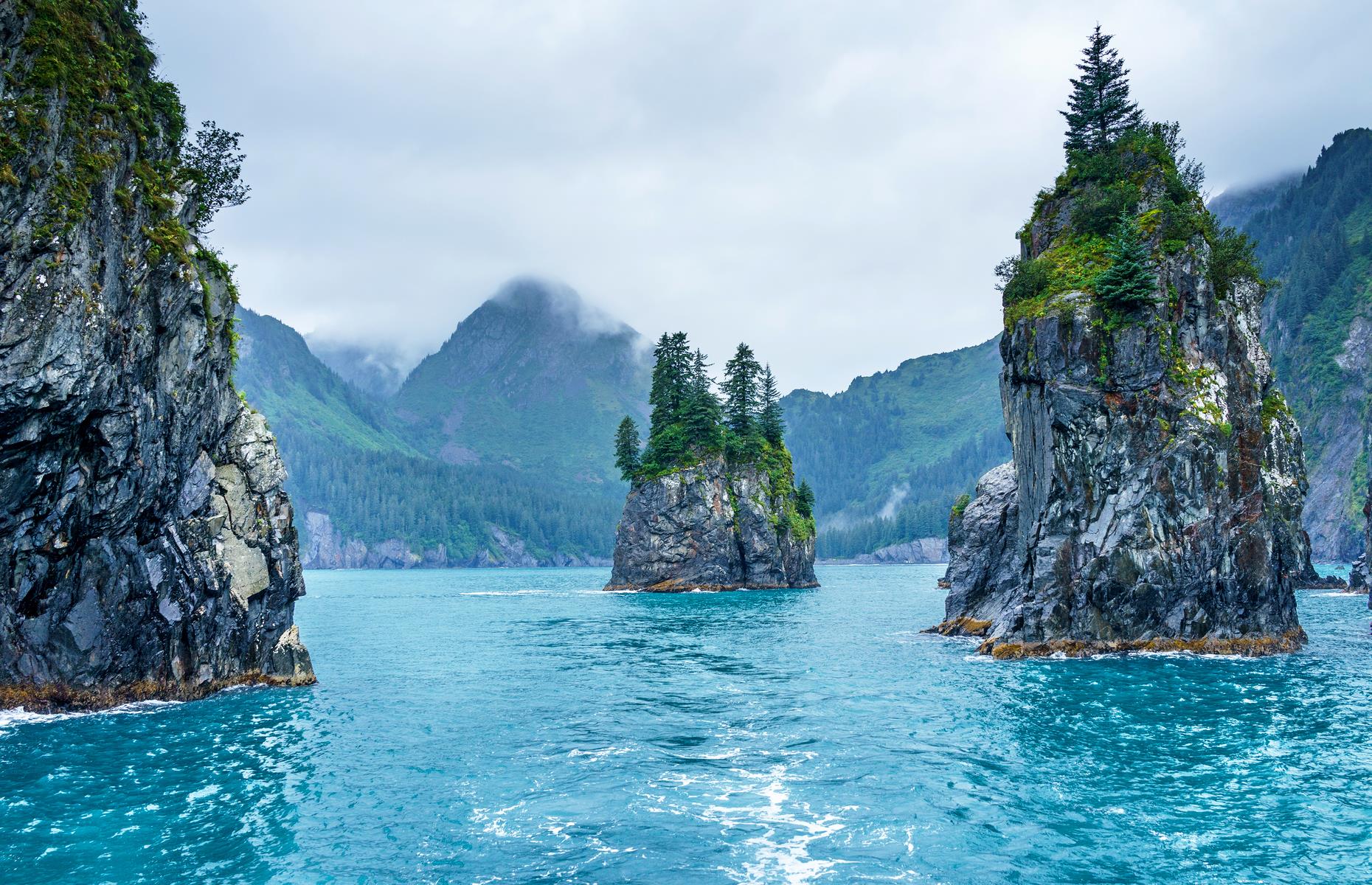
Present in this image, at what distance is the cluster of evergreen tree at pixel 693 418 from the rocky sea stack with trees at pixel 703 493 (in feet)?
0.52

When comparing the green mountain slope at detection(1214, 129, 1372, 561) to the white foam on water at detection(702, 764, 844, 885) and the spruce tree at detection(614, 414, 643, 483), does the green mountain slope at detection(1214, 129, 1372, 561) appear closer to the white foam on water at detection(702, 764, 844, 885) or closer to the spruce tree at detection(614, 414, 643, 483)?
the spruce tree at detection(614, 414, 643, 483)

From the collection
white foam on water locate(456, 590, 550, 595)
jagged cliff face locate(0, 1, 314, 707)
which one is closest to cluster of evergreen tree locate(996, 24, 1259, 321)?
jagged cliff face locate(0, 1, 314, 707)

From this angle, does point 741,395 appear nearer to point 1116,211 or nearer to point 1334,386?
point 1116,211

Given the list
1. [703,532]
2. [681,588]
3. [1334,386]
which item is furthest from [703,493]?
[1334,386]

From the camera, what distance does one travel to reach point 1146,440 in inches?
1843

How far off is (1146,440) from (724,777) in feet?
115

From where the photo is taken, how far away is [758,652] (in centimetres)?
5325

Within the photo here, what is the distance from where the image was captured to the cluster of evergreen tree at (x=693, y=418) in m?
123

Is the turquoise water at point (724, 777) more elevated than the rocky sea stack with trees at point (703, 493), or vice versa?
the rocky sea stack with trees at point (703, 493)

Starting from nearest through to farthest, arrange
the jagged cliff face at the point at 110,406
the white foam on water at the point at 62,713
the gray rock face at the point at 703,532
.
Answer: the jagged cliff face at the point at 110,406 → the white foam on water at the point at 62,713 → the gray rock face at the point at 703,532

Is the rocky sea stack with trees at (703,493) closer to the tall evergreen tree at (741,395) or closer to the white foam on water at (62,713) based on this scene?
the tall evergreen tree at (741,395)

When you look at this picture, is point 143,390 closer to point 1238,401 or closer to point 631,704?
point 631,704

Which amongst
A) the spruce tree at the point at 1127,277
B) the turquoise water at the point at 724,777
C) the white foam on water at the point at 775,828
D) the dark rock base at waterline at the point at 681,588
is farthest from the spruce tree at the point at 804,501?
the white foam on water at the point at 775,828

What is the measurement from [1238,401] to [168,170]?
2258 inches
